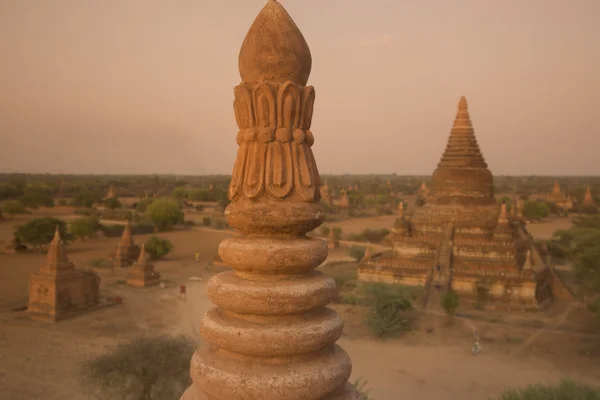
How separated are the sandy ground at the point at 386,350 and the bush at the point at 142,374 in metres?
1.98

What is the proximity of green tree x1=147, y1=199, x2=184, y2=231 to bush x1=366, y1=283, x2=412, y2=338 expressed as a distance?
33.2 meters

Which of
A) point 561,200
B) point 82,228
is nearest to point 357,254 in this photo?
point 82,228

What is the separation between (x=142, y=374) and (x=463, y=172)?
19.3m

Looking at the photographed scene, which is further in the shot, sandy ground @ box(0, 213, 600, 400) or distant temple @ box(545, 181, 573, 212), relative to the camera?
distant temple @ box(545, 181, 573, 212)

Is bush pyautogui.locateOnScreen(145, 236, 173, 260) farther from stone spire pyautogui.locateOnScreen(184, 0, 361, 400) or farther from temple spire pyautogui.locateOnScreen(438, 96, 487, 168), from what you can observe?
stone spire pyautogui.locateOnScreen(184, 0, 361, 400)

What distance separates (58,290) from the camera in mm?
19547

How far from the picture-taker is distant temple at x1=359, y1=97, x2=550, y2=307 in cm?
2038

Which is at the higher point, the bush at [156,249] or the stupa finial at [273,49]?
the stupa finial at [273,49]

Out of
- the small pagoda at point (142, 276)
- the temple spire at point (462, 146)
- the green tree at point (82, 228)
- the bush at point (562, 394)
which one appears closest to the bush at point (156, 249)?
the small pagoda at point (142, 276)

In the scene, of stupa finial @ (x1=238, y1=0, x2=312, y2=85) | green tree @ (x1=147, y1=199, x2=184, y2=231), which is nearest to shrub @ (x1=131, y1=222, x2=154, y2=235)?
green tree @ (x1=147, y1=199, x2=184, y2=231)

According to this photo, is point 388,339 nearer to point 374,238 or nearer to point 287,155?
point 287,155

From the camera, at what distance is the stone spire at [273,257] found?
3.09 m

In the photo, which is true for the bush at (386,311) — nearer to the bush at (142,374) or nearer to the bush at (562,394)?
the bush at (562,394)

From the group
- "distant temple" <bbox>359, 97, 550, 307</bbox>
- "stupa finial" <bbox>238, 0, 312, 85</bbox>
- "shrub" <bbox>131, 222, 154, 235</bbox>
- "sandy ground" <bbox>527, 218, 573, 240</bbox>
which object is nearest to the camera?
"stupa finial" <bbox>238, 0, 312, 85</bbox>
